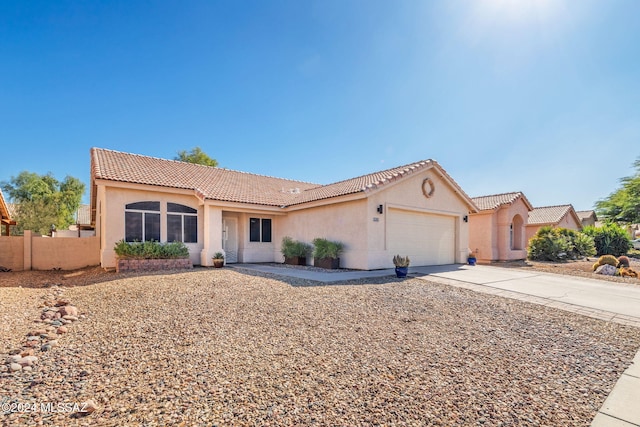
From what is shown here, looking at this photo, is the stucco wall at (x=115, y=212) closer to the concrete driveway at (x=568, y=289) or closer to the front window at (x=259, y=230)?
the front window at (x=259, y=230)

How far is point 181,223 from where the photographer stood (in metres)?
14.6

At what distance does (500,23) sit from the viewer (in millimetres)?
10336

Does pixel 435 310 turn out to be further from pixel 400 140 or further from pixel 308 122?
pixel 308 122

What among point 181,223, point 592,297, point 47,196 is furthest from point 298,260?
point 47,196

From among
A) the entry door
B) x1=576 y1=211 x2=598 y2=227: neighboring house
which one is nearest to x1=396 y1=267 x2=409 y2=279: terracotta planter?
the entry door

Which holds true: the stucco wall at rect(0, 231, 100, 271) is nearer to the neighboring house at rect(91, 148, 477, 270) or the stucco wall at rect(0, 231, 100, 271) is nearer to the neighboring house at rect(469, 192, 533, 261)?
the neighboring house at rect(91, 148, 477, 270)

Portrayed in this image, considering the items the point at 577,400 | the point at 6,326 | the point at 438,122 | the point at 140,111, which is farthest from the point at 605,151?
the point at 140,111

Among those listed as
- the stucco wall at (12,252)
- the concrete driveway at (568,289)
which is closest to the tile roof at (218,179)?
the stucco wall at (12,252)

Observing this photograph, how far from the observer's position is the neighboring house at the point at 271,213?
511 inches

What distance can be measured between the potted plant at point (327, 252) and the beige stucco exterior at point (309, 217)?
0.34m

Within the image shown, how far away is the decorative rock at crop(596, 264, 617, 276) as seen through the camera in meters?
12.5

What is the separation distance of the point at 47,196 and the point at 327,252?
145 ft

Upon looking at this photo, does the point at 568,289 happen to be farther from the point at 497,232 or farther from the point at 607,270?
the point at 497,232

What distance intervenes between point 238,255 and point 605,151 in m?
21.5
